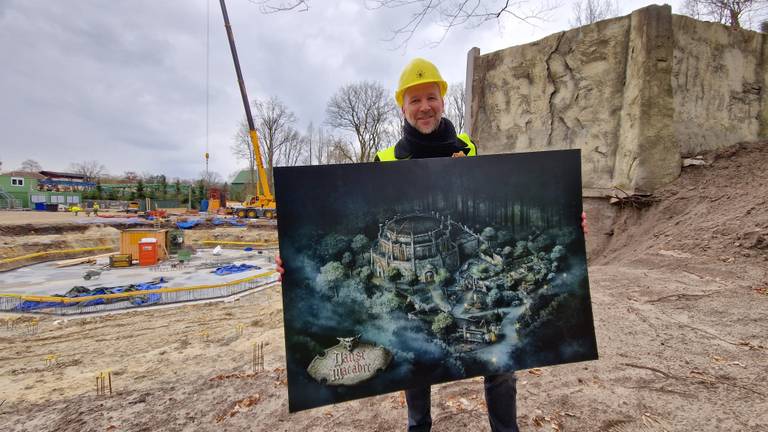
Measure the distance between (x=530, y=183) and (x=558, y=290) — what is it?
61 cm

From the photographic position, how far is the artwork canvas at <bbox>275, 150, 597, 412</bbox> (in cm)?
163

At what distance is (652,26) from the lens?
6996 mm

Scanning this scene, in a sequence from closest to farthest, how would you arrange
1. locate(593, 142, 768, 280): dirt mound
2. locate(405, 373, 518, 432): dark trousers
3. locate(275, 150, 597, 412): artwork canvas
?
1. locate(275, 150, 597, 412): artwork canvas
2. locate(405, 373, 518, 432): dark trousers
3. locate(593, 142, 768, 280): dirt mound

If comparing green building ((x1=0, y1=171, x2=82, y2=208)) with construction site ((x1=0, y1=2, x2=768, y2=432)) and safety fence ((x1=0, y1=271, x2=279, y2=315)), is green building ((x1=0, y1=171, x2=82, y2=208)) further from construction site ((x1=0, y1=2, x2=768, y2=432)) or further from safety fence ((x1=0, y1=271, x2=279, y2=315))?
safety fence ((x1=0, y1=271, x2=279, y2=315))

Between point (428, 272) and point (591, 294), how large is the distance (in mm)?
4014

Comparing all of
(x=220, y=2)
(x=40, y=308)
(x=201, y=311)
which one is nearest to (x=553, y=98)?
(x=201, y=311)

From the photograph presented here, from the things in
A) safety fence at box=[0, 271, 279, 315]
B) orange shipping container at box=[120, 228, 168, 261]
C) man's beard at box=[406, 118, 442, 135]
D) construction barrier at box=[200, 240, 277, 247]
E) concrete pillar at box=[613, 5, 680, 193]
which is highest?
concrete pillar at box=[613, 5, 680, 193]

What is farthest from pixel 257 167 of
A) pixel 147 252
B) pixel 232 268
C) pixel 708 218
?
pixel 708 218

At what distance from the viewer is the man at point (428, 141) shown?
1819mm

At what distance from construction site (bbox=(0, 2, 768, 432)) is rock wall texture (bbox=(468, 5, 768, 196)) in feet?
0.13

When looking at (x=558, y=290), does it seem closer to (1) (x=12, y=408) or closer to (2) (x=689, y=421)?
(2) (x=689, y=421)

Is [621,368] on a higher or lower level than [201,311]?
higher

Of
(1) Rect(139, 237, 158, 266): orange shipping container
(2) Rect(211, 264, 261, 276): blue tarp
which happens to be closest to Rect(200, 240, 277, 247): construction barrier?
(1) Rect(139, 237, 158, 266): orange shipping container

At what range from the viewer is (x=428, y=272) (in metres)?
1.75
